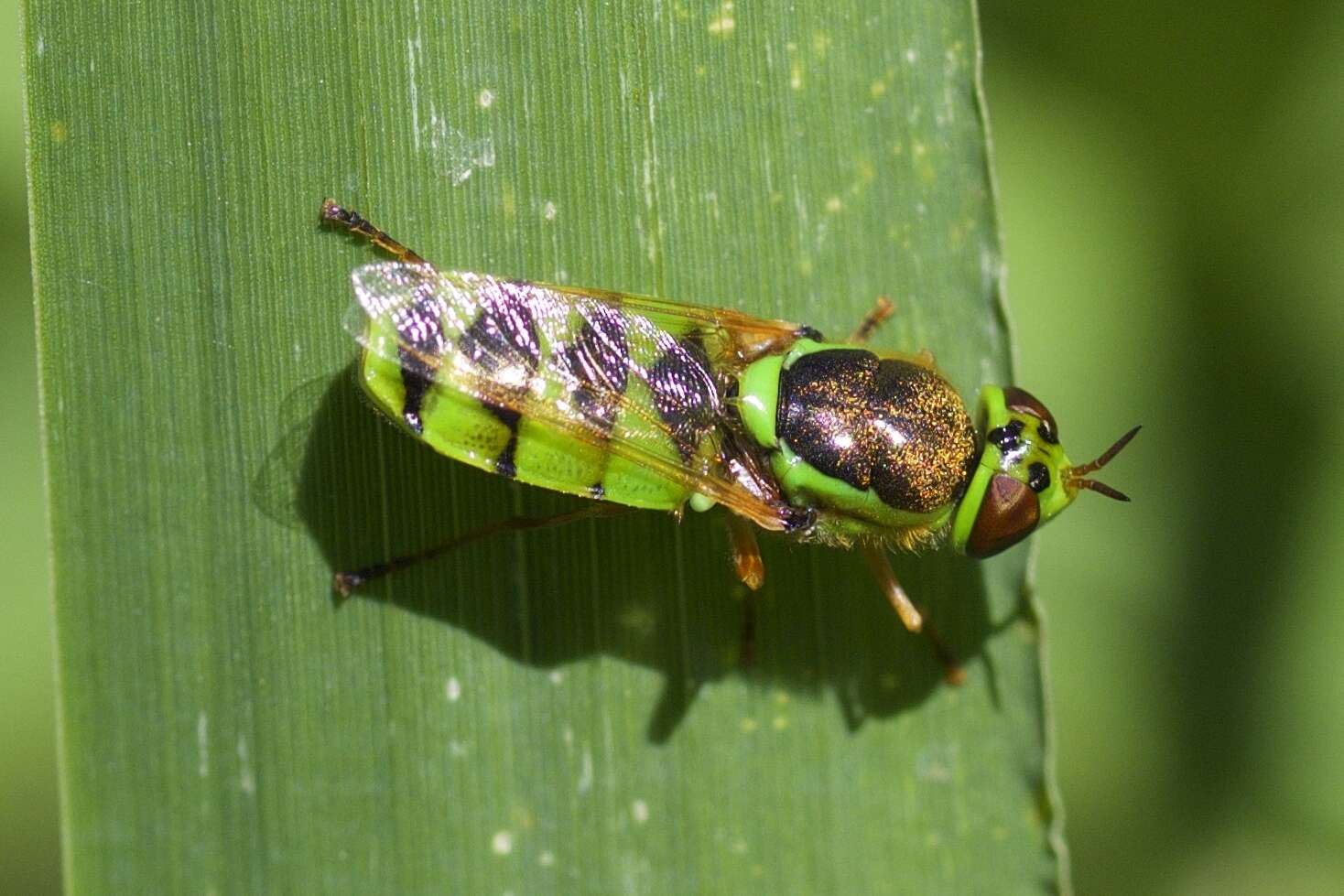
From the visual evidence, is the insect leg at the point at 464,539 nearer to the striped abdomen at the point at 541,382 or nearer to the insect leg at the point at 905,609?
the striped abdomen at the point at 541,382

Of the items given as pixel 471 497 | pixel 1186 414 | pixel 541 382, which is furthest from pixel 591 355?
pixel 1186 414

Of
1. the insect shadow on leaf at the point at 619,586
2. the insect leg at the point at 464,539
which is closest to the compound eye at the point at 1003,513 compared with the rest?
the insect shadow on leaf at the point at 619,586

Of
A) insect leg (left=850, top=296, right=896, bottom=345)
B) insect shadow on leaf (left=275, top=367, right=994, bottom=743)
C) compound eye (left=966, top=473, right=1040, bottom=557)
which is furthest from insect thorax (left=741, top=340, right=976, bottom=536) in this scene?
insect shadow on leaf (left=275, top=367, right=994, bottom=743)

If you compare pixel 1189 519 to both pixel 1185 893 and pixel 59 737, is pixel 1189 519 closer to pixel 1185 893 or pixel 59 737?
pixel 1185 893

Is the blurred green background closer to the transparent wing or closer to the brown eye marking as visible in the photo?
the brown eye marking

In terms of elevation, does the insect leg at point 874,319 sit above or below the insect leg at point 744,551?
above
